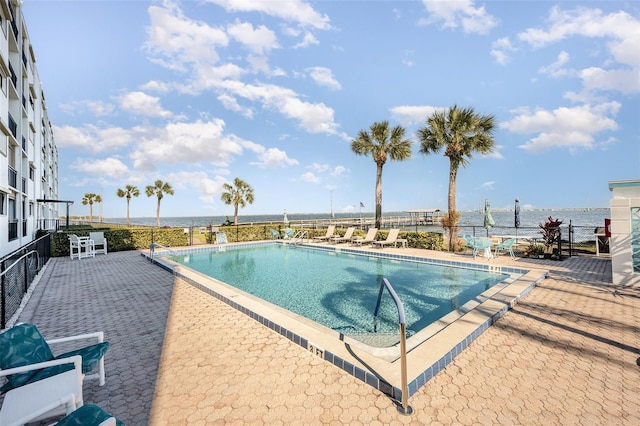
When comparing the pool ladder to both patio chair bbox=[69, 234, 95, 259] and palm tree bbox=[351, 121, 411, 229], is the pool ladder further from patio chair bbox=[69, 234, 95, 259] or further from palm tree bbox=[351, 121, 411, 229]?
patio chair bbox=[69, 234, 95, 259]

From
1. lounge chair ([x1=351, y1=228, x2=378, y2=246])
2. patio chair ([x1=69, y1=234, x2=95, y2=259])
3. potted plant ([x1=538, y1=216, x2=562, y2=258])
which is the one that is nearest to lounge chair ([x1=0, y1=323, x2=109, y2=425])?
patio chair ([x1=69, y1=234, x2=95, y2=259])

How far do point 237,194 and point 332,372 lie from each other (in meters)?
31.4

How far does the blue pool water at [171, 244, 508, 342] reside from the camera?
579cm

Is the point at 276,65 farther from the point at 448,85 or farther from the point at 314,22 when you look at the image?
the point at 448,85

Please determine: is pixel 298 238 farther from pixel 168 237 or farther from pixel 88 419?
pixel 88 419

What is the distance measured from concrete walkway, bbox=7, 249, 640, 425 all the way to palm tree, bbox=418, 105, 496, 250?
29.2ft

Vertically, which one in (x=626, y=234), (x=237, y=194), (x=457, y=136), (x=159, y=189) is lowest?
(x=626, y=234)

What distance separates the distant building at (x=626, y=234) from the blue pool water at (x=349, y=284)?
2397mm

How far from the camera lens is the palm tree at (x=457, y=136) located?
1334 cm

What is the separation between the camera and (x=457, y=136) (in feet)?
44.3

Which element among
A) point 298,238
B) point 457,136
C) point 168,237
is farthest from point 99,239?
point 457,136

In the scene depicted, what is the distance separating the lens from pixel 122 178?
1877 inches

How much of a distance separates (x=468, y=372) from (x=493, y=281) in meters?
5.75

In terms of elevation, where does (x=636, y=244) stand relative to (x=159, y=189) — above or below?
below
